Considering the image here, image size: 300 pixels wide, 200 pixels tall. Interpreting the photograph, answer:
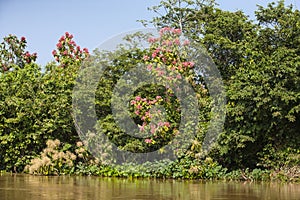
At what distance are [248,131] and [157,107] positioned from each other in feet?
8.14

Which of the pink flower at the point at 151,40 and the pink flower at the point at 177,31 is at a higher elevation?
the pink flower at the point at 177,31

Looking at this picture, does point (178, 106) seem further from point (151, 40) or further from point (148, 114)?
point (151, 40)

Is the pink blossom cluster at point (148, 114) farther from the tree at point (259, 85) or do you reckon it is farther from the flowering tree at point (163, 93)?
the tree at point (259, 85)

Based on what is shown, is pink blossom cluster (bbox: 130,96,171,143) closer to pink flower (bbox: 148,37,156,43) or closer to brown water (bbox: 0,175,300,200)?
pink flower (bbox: 148,37,156,43)

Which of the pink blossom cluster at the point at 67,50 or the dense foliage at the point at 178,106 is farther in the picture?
the pink blossom cluster at the point at 67,50

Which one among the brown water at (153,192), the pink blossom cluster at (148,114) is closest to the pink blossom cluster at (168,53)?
the pink blossom cluster at (148,114)

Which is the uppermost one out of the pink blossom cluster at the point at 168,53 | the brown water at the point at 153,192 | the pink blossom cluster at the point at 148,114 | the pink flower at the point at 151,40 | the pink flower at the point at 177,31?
the pink flower at the point at 177,31

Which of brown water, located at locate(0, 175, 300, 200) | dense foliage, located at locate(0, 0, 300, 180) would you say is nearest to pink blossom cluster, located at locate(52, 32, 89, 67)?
dense foliage, located at locate(0, 0, 300, 180)

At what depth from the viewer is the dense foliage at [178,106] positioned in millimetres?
11000

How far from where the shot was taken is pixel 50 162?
505 inches

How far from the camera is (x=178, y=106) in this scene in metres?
12.6

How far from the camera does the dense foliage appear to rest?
11.0m

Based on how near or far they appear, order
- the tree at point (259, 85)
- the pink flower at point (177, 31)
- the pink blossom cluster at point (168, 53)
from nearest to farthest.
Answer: the tree at point (259, 85), the pink blossom cluster at point (168, 53), the pink flower at point (177, 31)

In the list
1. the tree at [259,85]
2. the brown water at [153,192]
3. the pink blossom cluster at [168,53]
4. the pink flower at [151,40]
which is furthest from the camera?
the pink flower at [151,40]
